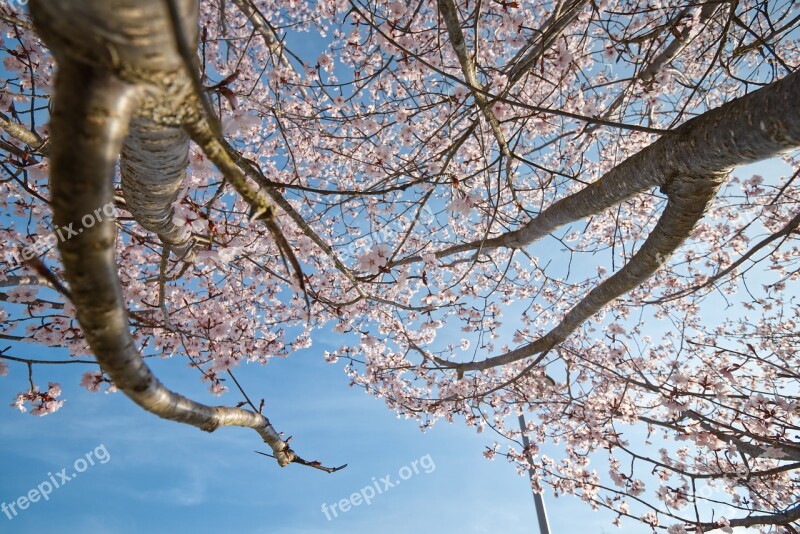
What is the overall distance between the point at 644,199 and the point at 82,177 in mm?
5958

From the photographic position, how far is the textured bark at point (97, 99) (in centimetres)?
57

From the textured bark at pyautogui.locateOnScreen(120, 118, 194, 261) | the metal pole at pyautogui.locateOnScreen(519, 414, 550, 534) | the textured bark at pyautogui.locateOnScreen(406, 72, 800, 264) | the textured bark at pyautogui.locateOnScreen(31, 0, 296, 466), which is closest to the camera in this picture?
the textured bark at pyautogui.locateOnScreen(31, 0, 296, 466)

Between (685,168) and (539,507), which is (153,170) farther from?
(539,507)

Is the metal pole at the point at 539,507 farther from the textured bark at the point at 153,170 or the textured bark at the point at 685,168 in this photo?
the textured bark at the point at 153,170

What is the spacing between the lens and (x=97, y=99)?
58 centimetres

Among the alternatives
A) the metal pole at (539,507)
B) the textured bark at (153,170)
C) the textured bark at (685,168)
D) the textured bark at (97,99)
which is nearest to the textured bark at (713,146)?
the textured bark at (685,168)

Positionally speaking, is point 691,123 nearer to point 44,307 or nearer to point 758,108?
point 758,108

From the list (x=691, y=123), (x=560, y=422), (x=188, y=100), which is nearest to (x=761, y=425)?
(x=560, y=422)

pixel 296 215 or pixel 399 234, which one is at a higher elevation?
pixel 399 234

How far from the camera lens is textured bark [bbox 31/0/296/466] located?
573mm

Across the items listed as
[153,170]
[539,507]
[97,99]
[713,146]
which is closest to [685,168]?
[713,146]

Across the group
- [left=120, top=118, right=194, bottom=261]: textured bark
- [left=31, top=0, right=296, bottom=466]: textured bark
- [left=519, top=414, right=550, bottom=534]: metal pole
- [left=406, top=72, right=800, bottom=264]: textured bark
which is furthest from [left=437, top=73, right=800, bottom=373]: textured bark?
[left=519, top=414, right=550, bottom=534]: metal pole

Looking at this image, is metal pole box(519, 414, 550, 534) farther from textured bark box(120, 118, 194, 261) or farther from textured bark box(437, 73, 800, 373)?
textured bark box(120, 118, 194, 261)

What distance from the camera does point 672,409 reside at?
3.85m
